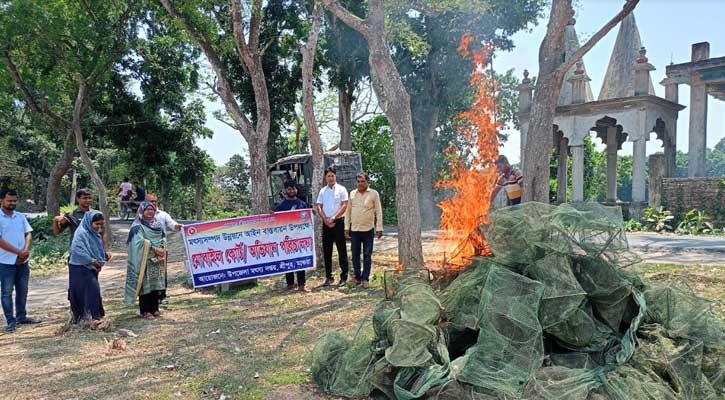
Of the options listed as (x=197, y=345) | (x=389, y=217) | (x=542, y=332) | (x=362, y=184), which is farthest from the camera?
(x=389, y=217)

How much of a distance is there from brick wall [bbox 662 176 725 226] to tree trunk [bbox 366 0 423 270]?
40.0ft

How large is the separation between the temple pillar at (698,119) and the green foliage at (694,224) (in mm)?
2345

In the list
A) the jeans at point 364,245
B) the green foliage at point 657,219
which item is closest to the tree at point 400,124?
the jeans at point 364,245

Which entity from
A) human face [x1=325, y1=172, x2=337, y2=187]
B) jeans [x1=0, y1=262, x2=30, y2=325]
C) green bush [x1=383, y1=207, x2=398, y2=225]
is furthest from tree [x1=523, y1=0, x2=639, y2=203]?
green bush [x1=383, y1=207, x2=398, y2=225]

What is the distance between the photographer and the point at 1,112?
2008 cm

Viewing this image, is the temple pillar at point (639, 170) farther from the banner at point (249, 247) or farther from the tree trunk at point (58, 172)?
the tree trunk at point (58, 172)

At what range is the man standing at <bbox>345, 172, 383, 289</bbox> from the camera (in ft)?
26.7

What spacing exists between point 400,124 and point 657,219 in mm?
11944

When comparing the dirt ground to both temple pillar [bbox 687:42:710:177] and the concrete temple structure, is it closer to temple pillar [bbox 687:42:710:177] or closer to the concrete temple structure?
the concrete temple structure

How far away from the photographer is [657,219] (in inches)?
624

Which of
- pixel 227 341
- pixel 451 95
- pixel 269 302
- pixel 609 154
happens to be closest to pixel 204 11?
pixel 269 302

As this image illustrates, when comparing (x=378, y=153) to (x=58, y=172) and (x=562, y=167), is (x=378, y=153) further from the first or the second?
(x=58, y=172)

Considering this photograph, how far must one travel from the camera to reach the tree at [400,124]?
312 inches

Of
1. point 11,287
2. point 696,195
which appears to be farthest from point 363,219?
point 696,195
